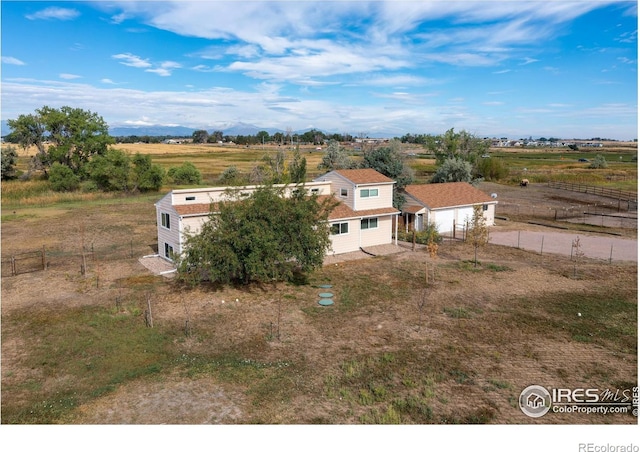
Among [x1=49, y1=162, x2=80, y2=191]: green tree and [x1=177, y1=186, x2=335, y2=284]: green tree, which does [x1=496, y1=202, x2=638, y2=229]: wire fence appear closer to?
[x1=177, y1=186, x2=335, y2=284]: green tree

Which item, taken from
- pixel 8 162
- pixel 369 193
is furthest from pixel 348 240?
pixel 8 162

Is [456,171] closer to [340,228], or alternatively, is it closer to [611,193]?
[611,193]

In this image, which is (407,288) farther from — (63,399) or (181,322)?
(63,399)

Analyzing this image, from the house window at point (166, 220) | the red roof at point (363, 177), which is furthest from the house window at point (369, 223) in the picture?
the house window at point (166, 220)

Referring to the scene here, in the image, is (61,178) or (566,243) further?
(61,178)

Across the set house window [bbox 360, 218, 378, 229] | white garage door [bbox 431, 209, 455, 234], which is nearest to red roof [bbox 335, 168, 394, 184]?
house window [bbox 360, 218, 378, 229]

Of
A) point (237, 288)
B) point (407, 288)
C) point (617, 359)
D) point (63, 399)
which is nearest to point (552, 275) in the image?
point (407, 288)
